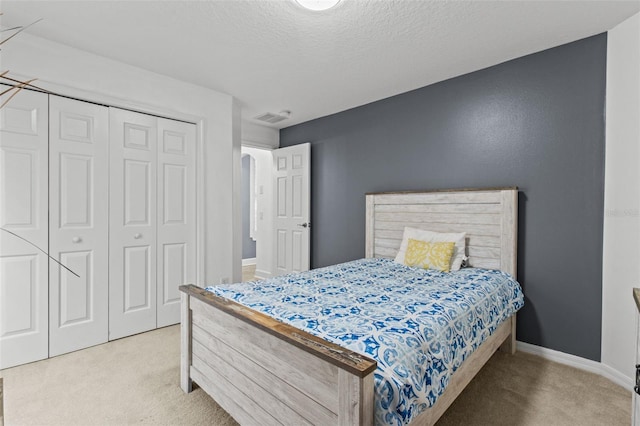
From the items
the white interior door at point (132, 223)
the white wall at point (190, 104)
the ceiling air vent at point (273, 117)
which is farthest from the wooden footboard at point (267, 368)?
the ceiling air vent at point (273, 117)

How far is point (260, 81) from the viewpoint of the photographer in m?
3.25

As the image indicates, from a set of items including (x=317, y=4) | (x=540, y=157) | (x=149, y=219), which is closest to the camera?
(x=317, y=4)

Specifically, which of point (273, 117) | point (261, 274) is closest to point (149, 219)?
point (273, 117)

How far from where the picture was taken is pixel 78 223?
2.67m

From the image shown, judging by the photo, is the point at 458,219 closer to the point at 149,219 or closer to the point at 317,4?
the point at 317,4

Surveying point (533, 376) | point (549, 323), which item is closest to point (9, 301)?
point (533, 376)

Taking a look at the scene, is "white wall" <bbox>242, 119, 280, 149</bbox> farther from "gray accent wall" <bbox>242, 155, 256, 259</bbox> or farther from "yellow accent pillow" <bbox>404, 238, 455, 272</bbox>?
"yellow accent pillow" <bbox>404, 238, 455, 272</bbox>

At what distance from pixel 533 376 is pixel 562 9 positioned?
2.50 metres

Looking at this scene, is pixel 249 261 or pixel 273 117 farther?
pixel 249 261

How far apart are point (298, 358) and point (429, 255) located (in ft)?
6.06

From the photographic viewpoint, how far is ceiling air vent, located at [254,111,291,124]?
427 cm

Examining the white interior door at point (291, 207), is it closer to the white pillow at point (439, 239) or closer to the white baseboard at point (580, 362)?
the white pillow at point (439, 239)

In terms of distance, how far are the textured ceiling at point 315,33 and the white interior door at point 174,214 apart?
2.07ft

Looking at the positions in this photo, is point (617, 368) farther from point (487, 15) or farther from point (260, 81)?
point (260, 81)
